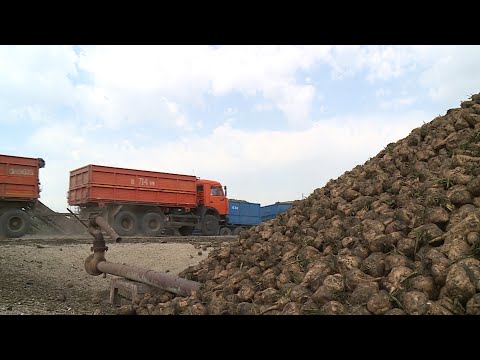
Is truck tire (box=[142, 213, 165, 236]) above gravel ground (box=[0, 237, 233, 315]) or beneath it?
above

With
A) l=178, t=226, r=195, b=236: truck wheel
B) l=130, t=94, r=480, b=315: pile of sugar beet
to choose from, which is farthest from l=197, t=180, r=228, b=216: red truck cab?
l=130, t=94, r=480, b=315: pile of sugar beet

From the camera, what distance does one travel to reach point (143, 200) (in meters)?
18.5

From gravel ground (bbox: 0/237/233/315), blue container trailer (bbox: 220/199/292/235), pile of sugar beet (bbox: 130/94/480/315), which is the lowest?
gravel ground (bbox: 0/237/233/315)

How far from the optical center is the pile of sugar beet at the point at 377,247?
3.04 metres

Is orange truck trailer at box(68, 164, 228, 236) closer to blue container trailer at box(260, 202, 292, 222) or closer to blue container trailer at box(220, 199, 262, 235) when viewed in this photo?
blue container trailer at box(220, 199, 262, 235)

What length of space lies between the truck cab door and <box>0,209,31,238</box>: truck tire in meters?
9.29

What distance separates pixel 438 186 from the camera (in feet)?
13.6

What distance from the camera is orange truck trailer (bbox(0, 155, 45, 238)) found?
14.6 metres

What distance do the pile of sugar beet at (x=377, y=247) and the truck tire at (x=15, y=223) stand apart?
1112 cm

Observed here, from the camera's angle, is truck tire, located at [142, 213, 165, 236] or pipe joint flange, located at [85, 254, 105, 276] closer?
pipe joint flange, located at [85, 254, 105, 276]

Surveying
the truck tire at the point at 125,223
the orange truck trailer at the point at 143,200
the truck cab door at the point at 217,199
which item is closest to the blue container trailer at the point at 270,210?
the truck cab door at the point at 217,199
